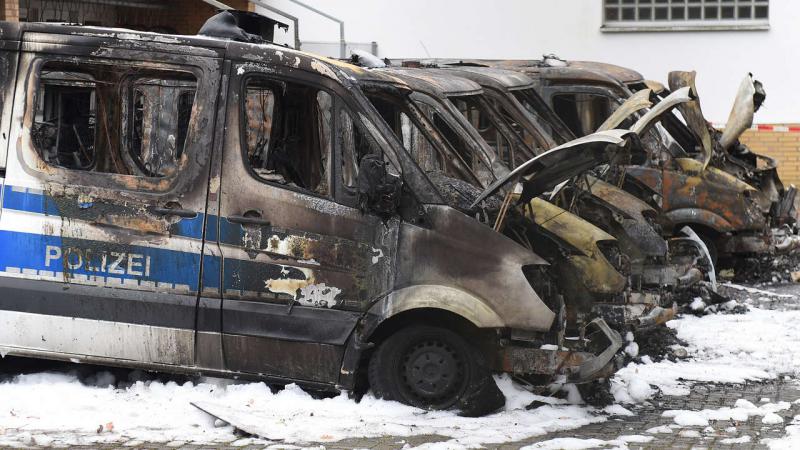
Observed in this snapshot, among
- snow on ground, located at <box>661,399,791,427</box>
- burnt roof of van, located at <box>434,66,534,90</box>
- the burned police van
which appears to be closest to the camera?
the burned police van

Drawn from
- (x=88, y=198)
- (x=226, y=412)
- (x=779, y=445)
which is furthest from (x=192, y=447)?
(x=779, y=445)

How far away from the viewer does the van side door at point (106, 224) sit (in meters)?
7.62

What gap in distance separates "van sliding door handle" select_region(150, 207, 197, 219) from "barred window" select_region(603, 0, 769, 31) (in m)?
14.2

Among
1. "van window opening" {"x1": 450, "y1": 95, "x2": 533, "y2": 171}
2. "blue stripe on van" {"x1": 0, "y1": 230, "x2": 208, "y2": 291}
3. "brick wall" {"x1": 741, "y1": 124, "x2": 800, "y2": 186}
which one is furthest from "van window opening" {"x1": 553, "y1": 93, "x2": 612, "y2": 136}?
"brick wall" {"x1": 741, "y1": 124, "x2": 800, "y2": 186}

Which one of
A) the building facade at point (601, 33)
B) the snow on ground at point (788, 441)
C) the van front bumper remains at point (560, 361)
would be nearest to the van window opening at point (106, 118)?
the van front bumper remains at point (560, 361)

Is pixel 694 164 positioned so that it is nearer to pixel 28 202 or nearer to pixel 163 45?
pixel 163 45

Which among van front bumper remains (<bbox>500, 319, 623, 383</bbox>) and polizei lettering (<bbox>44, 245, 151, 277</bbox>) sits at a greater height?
polizei lettering (<bbox>44, 245, 151, 277</bbox>)

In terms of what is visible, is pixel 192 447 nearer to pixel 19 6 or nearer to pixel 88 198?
pixel 88 198

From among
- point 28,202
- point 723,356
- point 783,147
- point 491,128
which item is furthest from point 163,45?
point 783,147

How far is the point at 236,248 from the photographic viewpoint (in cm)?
761

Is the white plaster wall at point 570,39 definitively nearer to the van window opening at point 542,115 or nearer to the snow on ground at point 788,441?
the van window opening at point 542,115

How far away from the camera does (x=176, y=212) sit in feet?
25.0

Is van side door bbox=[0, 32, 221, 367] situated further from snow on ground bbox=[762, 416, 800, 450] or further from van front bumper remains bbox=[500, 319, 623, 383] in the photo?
snow on ground bbox=[762, 416, 800, 450]

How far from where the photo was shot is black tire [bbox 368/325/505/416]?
7.59 meters
